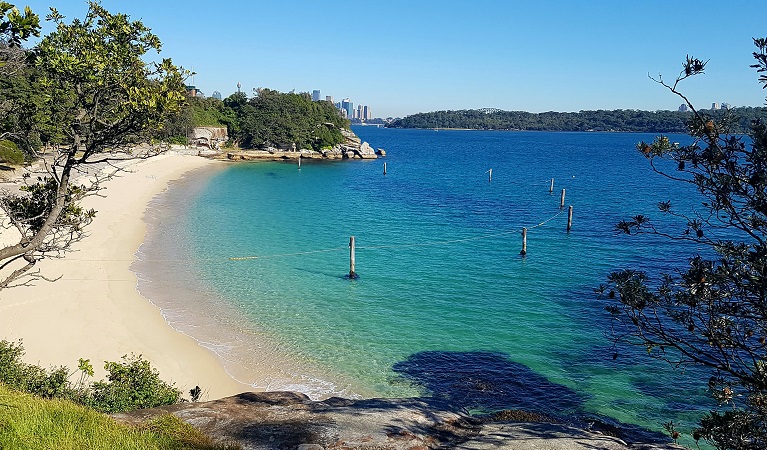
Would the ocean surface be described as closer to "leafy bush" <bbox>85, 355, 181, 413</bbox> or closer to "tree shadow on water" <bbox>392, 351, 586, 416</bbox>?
"tree shadow on water" <bbox>392, 351, 586, 416</bbox>

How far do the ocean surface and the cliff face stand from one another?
35.7 metres

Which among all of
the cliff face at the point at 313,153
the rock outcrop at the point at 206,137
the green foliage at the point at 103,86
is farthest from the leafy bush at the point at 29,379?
the rock outcrop at the point at 206,137

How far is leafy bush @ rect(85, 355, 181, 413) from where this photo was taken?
1255cm

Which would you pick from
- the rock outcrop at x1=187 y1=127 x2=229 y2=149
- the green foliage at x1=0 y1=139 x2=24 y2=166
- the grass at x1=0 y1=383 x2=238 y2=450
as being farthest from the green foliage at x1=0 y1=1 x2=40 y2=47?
the rock outcrop at x1=187 y1=127 x2=229 y2=149

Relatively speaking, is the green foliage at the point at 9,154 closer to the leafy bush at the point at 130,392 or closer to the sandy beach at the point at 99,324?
the sandy beach at the point at 99,324

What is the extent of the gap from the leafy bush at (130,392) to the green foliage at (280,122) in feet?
285

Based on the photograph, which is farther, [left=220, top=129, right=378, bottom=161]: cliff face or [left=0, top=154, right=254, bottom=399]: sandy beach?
[left=220, top=129, right=378, bottom=161]: cliff face

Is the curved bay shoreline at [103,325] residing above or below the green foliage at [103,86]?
below

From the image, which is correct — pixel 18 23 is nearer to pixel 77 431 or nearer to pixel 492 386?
pixel 77 431

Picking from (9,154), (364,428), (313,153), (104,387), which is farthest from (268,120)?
(364,428)

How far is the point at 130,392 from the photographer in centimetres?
1295

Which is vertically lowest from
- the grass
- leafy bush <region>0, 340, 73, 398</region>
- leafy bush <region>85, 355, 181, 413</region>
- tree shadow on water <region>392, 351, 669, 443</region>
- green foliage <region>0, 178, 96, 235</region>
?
tree shadow on water <region>392, 351, 669, 443</region>

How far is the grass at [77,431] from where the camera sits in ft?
26.1

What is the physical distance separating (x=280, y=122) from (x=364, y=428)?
91.7 m
